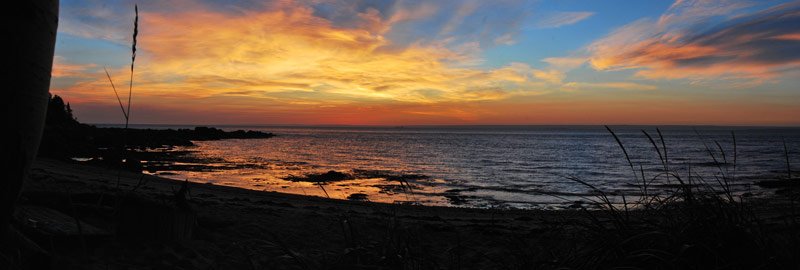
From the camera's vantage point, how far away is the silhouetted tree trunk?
66.5 inches

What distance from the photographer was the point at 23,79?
5.60 feet

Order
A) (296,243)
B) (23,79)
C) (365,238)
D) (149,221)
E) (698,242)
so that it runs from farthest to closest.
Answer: (296,243), (149,221), (365,238), (698,242), (23,79)

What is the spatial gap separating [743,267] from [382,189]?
→ 65.4ft

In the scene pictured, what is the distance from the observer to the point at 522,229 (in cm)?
1001

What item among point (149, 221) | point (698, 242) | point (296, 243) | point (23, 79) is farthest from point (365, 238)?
point (296, 243)

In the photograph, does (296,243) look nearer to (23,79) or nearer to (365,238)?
(365,238)

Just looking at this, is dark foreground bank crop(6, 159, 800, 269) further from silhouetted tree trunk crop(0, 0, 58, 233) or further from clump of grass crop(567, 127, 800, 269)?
silhouetted tree trunk crop(0, 0, 58, 233)

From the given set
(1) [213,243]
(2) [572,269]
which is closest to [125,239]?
(1) [213,243]

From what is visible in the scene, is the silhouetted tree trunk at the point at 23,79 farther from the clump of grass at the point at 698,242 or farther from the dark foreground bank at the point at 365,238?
the clump of grass at the point at 698,242

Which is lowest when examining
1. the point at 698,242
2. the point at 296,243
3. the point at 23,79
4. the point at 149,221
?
the point at 296,243

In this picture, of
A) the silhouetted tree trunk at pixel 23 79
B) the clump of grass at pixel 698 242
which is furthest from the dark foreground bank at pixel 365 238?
the silhouetted tree trunk at pixel 23 79

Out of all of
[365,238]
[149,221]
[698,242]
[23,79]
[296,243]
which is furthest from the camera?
[296,243]

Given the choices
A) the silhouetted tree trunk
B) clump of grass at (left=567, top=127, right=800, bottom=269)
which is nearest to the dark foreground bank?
clump of grass at (left=567, top=127, right=800, bottom=269)

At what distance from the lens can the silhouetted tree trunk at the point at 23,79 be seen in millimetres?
1689
